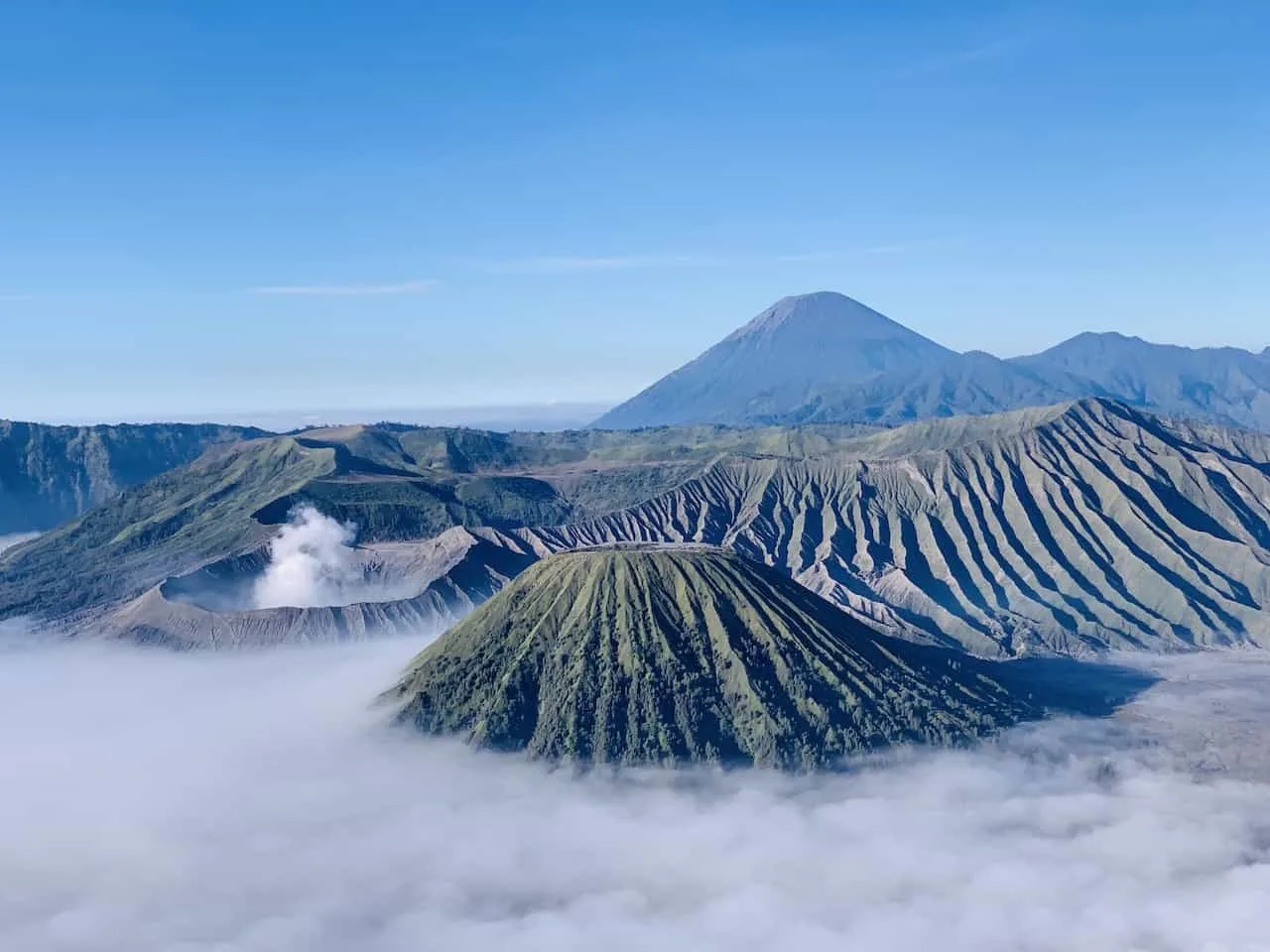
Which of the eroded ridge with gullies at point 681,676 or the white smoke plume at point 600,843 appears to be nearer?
the white smoke plume at point 600,843

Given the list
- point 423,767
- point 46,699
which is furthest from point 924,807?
point 46,699

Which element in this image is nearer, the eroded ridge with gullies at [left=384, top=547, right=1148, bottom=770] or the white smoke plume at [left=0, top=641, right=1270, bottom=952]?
the white smoke plume at [left=0, top=641, right=1270, bottom=952]

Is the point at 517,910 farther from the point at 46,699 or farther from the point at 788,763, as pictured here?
the point at 46,699

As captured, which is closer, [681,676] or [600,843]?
[600,843]

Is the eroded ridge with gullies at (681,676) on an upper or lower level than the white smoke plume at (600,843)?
upper
